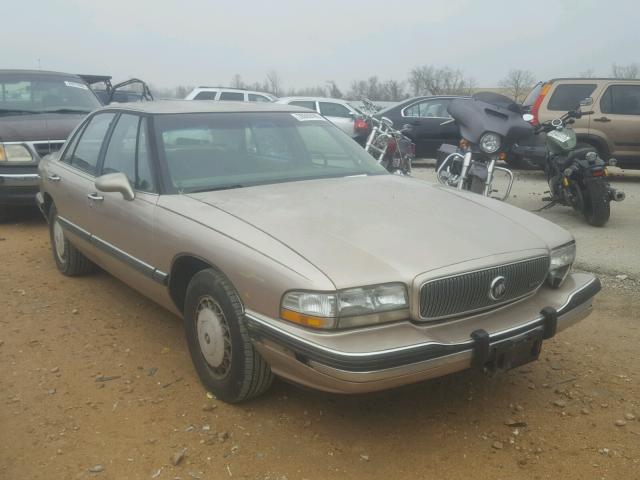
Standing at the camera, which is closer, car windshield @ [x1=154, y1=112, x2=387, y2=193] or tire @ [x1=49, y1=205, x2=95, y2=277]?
car windshield @ [x1=154, y1=112, x2=387, y2=193]

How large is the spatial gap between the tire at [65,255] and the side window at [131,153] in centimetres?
→ 115

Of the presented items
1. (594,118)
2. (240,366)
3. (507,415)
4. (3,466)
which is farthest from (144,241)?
(594,118)

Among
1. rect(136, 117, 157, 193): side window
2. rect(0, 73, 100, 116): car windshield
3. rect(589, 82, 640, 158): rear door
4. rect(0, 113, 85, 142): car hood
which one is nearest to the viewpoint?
rect(136, 117, 157, 193): side window

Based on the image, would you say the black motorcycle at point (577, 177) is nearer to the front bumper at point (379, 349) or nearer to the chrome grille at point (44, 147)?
the front bumper at point (379, 349)

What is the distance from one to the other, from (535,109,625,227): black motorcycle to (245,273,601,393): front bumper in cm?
442

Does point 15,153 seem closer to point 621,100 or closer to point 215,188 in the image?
point 215,188

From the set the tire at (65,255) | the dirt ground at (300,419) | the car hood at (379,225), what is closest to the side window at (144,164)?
the car hood at (379,225)

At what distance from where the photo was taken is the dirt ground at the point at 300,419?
2.64 metres

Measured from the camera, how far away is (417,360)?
2.46 meters

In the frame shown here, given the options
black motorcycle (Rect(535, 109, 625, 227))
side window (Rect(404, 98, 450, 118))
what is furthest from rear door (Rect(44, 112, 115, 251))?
side window (Rect(404, 98, 450, 118))

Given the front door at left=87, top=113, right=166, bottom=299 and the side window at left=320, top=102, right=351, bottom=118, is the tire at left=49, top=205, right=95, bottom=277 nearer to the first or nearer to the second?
the front door at left=87, top=113, right=166, bottom=299

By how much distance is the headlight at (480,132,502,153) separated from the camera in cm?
618

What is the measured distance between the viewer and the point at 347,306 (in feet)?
8.05

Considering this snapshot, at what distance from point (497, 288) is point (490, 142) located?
3762 mm
